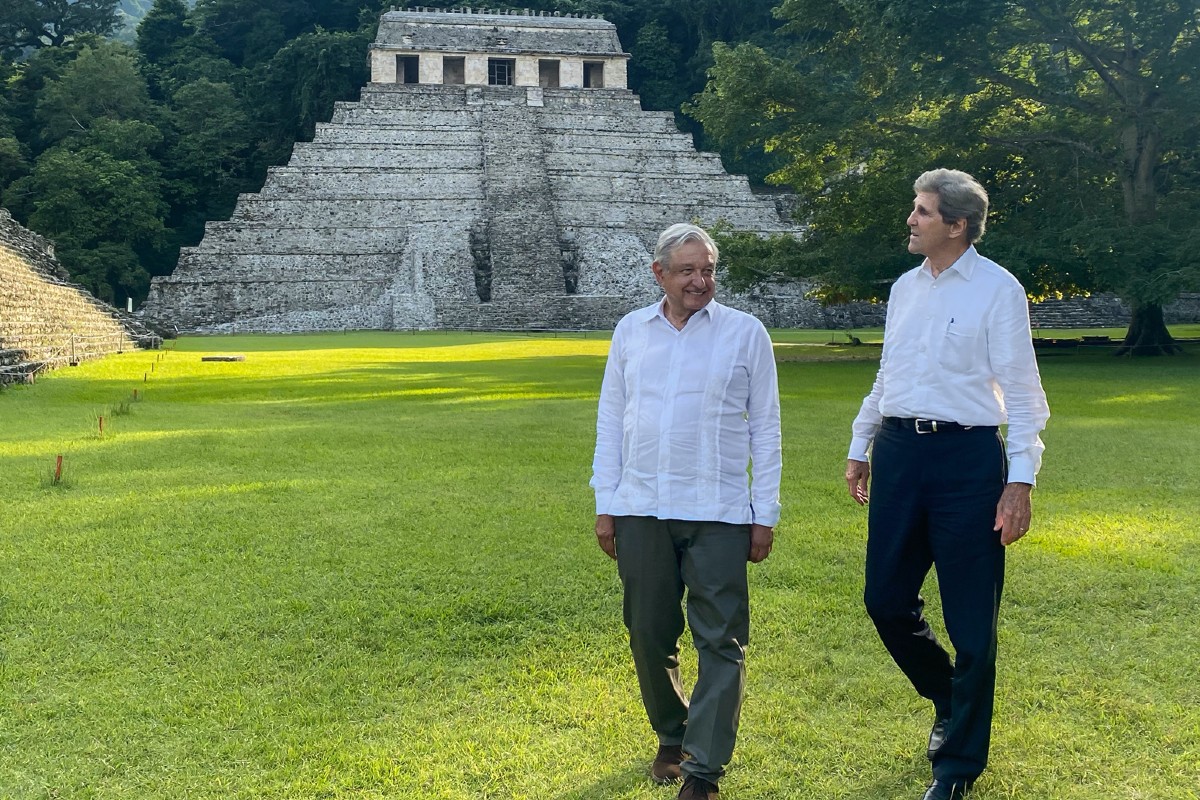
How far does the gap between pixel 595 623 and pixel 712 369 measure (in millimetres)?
1801

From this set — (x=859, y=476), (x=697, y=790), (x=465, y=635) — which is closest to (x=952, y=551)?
(x=859, y=476)

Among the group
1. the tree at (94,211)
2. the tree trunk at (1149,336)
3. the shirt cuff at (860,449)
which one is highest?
the tree at (94,211)

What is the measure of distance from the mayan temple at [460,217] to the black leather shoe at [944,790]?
30397 millimetres

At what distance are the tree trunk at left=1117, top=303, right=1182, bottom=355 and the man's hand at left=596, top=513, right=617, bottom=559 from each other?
1984 centimetres

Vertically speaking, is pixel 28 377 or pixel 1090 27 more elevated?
pixel 1090 27

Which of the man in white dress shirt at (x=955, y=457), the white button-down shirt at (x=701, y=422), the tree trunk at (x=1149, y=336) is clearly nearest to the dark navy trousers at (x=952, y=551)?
the man in white dress shirt at (x=955, y=457)

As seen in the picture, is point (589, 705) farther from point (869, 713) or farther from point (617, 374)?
point (617, 374)

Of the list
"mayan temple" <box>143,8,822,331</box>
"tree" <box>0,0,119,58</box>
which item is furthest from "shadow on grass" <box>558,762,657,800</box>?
"tree" <box>0,0,119,58</box>

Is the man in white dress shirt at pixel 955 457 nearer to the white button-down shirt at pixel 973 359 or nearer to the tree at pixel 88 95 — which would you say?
the white button-down shirt at pixel 973 359

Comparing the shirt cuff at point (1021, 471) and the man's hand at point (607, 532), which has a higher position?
the shirt cuff at point (1021, 471)

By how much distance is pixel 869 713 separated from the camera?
3609 millimetres

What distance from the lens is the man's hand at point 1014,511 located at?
115 inches

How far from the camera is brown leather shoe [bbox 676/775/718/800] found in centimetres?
294

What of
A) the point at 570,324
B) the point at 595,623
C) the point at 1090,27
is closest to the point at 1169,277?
the point at 1090,27
